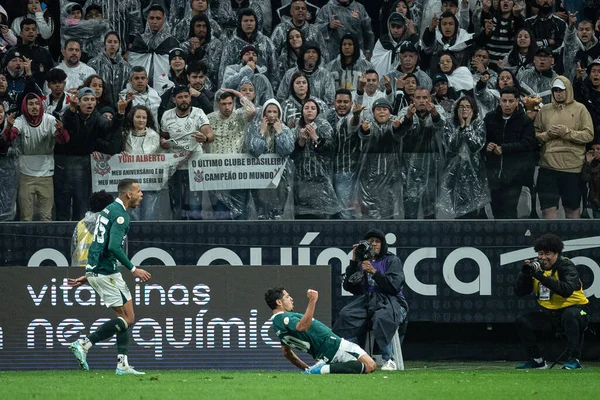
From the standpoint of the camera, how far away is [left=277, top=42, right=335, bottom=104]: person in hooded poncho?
15258mm

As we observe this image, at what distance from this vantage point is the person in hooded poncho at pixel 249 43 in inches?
634

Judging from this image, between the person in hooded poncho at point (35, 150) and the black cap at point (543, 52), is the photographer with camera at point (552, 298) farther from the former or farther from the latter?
the person in hooded poncho at point (35, 150)

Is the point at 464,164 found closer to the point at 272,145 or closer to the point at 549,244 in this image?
the point at 549,244

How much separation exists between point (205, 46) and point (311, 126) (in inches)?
130

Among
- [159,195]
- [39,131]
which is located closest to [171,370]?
[159,195]

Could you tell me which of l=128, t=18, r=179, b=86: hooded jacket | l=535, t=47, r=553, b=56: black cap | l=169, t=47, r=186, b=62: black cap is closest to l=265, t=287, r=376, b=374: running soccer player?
l=169, t=47, r=186, b=62: black cap

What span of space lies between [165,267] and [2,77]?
12.7ft

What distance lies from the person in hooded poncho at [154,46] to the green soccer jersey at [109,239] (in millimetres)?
4894

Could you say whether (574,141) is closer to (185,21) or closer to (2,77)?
(185,21)

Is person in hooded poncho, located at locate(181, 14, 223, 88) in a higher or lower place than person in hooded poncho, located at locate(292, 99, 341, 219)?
higher

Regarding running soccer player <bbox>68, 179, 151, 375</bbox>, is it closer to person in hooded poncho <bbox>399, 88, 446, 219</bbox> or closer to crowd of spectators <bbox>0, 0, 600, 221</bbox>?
crowd of spectators <bbox>0, 0, 600, 221</bbox>

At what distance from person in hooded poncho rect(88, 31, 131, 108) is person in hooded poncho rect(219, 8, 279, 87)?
1.39m

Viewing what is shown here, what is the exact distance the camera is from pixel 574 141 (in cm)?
1376

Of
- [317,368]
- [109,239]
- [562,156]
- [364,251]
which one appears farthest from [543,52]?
[109,239]
